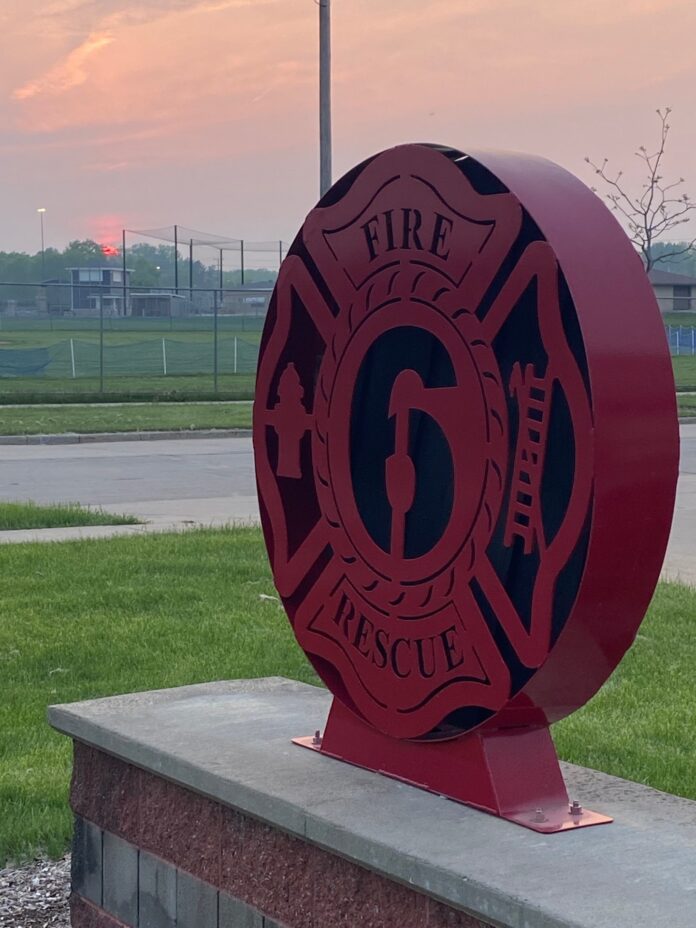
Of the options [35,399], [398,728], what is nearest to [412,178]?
[398,728]

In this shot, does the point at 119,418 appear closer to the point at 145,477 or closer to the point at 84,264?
the point at 145,477

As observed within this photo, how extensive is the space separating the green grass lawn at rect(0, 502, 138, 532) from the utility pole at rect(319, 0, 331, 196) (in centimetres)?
1081

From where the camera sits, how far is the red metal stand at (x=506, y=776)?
3.04m

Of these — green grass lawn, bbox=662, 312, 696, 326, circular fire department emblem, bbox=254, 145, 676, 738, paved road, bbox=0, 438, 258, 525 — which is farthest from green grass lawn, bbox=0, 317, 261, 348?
circular fire department emblem, bbox=254, 145, 676, 738

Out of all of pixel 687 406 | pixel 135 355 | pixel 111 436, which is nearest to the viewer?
pixel 111 436

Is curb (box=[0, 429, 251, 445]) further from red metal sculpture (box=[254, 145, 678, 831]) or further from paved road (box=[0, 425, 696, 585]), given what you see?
red metal sculpture (box=[254, 145, 678, 831])

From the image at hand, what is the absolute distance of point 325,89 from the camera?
2158 centimetres

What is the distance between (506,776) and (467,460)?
0.70 meters

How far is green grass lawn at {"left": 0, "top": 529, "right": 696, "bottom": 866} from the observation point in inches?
193

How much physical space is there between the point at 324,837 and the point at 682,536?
8.81m

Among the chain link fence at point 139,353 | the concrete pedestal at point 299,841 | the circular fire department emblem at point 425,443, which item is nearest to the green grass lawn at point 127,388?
the chain link fence at point 139,353

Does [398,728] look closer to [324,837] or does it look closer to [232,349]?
[324,837]

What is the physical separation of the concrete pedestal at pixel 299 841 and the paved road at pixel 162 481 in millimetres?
5983

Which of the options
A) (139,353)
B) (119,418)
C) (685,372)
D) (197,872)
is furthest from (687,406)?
(197,872)
